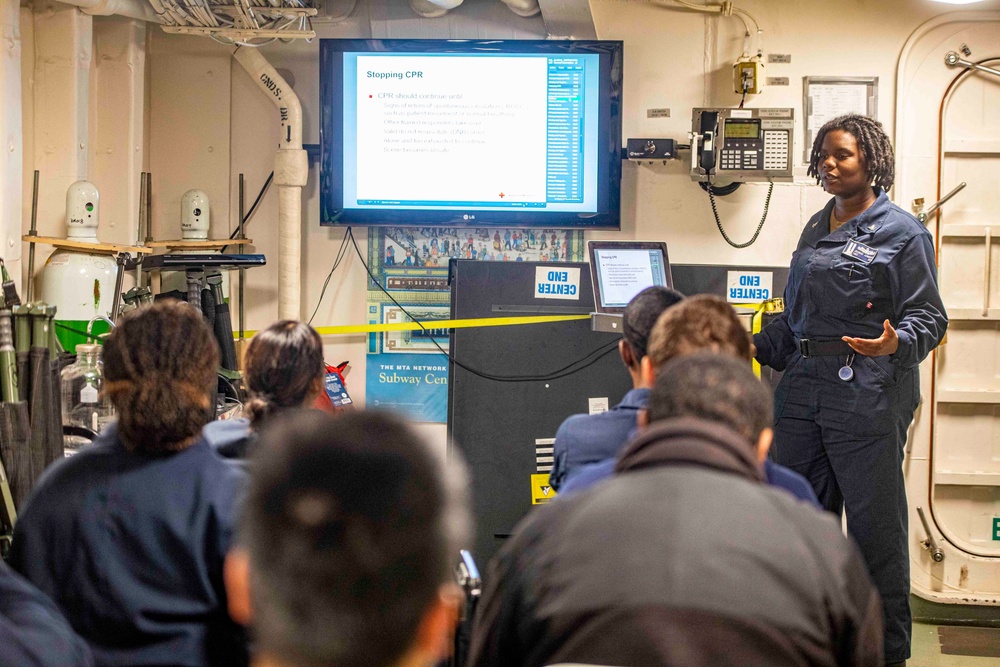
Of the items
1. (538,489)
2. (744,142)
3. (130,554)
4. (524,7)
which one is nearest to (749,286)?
(744,142)

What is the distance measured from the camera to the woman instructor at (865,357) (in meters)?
3.23

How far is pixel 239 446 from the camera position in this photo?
215 centimetres

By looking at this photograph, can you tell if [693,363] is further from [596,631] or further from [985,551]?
[985,551]

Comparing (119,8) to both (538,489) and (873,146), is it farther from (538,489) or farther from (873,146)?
(873,146)

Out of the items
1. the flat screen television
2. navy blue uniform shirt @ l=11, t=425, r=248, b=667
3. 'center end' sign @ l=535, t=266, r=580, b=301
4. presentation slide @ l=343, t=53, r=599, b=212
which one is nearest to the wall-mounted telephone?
the flat screen television

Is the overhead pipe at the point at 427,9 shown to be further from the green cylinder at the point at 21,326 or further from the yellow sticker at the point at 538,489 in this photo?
the green cylinder at the point at 21,326

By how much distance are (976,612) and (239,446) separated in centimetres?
357

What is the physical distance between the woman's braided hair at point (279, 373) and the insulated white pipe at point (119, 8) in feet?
8.09

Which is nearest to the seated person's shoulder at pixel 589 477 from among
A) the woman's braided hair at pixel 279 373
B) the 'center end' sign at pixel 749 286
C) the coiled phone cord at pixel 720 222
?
the woman's braided hair at pixel 279 373

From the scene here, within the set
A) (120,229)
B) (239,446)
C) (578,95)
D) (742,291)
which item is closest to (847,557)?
(239,446)

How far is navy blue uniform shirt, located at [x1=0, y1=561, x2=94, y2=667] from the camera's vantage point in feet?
3.74

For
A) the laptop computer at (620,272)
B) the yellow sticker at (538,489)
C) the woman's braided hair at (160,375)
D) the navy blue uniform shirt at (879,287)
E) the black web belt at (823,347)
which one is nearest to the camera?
the woman's braided hair at (160,375)

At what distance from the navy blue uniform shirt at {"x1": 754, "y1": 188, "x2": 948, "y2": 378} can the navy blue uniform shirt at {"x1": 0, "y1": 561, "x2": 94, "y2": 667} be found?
2.61 metres

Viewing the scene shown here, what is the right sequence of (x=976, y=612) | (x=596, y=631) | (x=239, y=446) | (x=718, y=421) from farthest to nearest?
(x=976, y=612) → (x=239, y=446) → (x=718, y=421) → (x=596, y=631)
